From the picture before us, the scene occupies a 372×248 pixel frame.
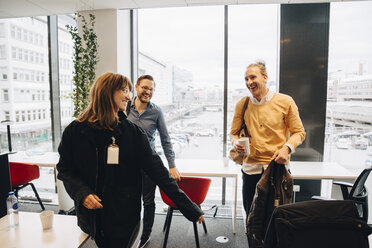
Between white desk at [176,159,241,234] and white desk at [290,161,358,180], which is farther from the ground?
white desk at [290,161,358,180]

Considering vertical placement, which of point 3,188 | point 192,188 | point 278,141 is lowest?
point 192,188

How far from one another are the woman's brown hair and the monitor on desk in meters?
0.71

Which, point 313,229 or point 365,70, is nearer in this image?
point 313,229

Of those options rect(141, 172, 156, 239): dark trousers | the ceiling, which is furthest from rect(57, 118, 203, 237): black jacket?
the ceiling

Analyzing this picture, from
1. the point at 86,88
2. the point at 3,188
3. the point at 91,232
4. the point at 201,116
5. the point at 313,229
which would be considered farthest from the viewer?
the point at 201,116

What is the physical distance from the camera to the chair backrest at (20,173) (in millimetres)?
2973

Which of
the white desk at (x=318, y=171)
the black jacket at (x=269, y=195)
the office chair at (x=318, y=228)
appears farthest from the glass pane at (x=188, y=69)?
the office chair at (x=318, y=228)

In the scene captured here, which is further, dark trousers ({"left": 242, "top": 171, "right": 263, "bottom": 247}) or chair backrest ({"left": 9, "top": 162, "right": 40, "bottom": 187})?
chair backrest ({"left": 9, "top": 162, "right": 40, "bottom": 187})

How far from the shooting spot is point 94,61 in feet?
10.5

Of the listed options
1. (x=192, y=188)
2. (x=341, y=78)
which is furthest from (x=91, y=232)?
(x=341, y=78)

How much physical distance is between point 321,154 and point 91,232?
3105 mm

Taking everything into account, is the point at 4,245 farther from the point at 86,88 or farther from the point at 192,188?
the point at 86,88

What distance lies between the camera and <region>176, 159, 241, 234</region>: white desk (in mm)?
2707

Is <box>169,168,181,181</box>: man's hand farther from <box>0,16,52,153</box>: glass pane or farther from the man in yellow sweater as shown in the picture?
<box>0,16,52,153</box>: glass pane
